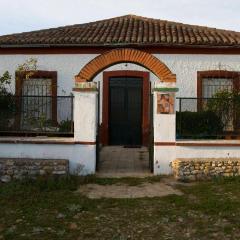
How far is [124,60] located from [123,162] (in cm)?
291

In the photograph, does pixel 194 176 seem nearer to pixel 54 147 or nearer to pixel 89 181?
pixel 89 181

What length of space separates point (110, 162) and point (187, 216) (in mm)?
5512

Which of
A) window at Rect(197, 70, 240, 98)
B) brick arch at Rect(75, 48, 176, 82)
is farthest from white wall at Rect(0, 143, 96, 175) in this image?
window at Rect(197, 70, 240, 98)

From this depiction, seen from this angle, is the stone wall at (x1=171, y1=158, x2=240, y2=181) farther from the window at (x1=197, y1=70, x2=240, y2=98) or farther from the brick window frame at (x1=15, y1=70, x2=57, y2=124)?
the brick window frame at (x1=15, y1=70, x2=57, y2=124)

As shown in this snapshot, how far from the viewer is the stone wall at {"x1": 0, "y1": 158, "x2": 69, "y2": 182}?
11.2 metres

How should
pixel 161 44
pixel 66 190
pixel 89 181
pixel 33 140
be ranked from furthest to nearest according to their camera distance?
1. pixel 161 44
2. pixel 33 140
3. pixel 89 181
4. pixel 66 190

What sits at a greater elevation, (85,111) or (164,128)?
(85,111)

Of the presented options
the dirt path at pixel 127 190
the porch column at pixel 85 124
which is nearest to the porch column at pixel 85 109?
the porch column at pixel 85 124

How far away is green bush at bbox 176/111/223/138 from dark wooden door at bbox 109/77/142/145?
5044 millimetres

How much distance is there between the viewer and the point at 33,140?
11.7 m

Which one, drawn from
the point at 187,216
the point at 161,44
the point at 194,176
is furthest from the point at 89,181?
the point at 161,44

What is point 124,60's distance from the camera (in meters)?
12.3

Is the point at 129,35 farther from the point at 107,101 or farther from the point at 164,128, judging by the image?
the point at 164,128

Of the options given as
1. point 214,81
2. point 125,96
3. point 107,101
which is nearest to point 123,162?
point 107,101
